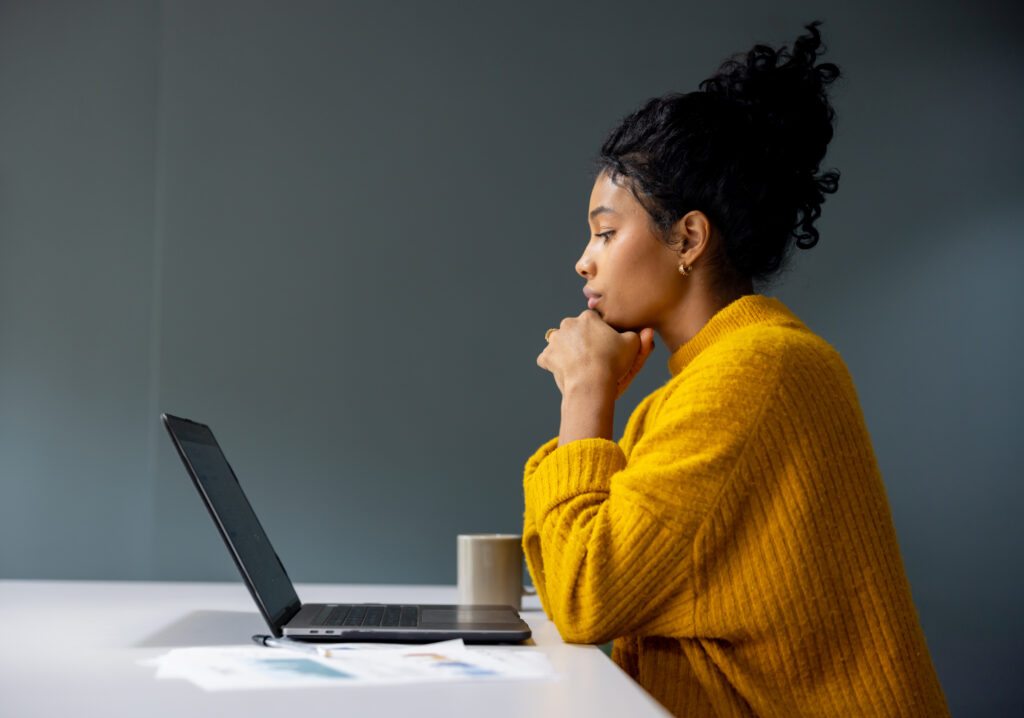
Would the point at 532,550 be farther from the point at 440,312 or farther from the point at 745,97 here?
the point at 440,312

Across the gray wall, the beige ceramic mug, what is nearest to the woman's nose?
the beige ceramic mug

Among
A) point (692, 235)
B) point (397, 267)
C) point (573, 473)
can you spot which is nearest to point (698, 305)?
point (692, 235)

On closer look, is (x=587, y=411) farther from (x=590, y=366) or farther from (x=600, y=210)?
(x=600, y=210)

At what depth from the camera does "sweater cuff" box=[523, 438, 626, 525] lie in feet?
3.14

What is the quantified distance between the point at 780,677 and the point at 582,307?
1647mm

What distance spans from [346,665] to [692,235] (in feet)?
2.19

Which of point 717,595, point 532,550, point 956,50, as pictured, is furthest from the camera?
point 956,50

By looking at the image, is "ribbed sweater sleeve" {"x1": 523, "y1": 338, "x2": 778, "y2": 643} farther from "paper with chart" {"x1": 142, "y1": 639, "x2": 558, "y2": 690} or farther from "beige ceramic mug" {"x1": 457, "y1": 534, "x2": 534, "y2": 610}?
"beige ceramic mug" {"x1": 457, "y1": 534, "x2": 534, "y2": 610}

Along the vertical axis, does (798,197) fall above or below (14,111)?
below

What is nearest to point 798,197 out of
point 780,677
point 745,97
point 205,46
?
point 745,97

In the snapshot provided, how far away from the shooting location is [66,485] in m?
2.43

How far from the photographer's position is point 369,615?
39.4 inches

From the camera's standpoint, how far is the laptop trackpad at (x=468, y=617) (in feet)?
3.10

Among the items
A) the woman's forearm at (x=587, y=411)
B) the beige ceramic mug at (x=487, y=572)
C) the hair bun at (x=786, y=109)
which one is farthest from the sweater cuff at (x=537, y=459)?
the hair bun at (x=786, y=109)
